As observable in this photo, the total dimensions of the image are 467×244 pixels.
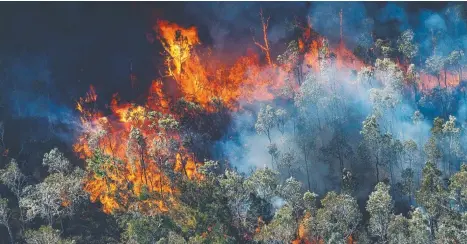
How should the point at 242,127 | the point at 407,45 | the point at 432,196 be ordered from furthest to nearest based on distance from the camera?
the point at 407,45 → the point at 242,127 → the point at 432,196

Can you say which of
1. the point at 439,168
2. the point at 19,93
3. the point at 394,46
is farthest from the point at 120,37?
the point at 439,168

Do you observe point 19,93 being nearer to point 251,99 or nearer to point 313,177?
point 251,99

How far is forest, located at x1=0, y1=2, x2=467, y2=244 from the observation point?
234 ft

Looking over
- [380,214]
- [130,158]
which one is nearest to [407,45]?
[380,214]

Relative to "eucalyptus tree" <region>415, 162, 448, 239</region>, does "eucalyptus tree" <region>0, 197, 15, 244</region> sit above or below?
below

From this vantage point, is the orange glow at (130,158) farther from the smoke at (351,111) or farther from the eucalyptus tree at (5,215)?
the eucalyptus tree at (5,215)

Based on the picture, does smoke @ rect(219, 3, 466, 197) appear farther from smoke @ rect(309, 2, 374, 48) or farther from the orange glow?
the orange glow

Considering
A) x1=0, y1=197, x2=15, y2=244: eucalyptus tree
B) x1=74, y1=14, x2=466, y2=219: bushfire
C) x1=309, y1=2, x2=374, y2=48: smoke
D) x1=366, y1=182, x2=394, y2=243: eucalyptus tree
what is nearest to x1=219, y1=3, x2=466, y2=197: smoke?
x1=309, y1=2, x2=374, y2=48: smoke

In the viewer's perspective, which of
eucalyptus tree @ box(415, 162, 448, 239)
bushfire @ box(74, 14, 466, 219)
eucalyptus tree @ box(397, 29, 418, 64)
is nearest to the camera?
eucalyptus tree @ box(415, 162, 448, 239)

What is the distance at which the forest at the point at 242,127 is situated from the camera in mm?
71250

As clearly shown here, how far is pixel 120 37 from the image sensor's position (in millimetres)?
87062

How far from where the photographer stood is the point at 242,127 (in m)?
89.4

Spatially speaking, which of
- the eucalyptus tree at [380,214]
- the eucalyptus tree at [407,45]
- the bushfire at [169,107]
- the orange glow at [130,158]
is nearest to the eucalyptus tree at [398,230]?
the eucalyptus tree at [380,214]

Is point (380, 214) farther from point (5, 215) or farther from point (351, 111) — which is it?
point (5, 215)
